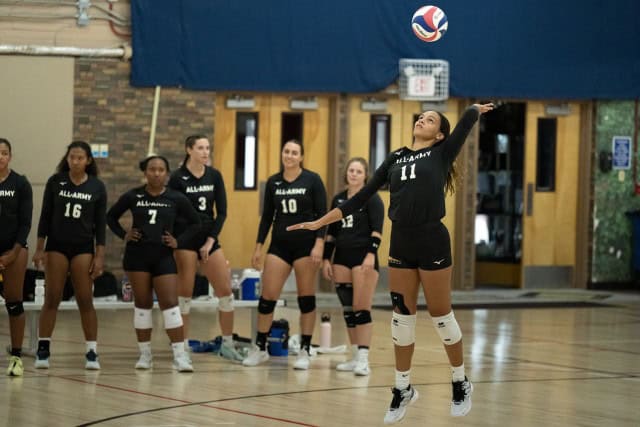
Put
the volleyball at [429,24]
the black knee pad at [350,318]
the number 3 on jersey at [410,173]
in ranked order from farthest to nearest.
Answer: the black knee pad at [350,318] < the volleyball at [429,24] < the number 3 on jersey at [410,173]

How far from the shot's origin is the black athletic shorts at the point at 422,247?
8.26 m

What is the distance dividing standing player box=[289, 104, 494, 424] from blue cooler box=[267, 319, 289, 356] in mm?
4062

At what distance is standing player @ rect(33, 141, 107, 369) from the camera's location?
1083 centimetres

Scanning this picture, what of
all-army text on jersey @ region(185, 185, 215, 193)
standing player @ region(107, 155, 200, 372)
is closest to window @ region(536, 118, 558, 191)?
all-army text on jersey @ region(185, 185, 215, 193)

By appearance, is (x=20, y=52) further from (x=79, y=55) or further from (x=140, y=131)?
(x=140, y=131)

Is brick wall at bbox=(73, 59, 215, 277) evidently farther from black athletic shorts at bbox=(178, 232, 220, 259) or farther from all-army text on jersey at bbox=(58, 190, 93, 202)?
all-army text on jersey at bbox=(58, 190, 93, 202)

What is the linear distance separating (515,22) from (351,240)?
9.01m

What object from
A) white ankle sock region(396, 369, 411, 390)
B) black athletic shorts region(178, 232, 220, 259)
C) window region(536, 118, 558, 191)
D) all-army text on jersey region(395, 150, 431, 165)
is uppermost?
window region(536, 118, 558, 191)

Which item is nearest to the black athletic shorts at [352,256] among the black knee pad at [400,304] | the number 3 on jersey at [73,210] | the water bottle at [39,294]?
the number 3 on jersey at [73,210]

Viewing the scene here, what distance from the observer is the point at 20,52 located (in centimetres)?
1702

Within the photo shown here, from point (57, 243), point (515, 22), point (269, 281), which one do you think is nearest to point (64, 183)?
point (57, 243)

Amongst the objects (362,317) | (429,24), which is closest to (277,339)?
(362,317)

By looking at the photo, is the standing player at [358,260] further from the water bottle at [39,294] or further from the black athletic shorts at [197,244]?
the water bottle at [39,294]

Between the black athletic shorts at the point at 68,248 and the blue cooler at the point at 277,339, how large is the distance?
2.29 meters
